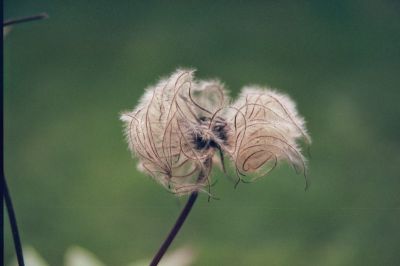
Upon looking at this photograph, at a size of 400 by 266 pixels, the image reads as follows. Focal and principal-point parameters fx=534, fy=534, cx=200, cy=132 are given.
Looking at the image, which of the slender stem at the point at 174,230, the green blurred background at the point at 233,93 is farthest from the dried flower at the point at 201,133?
the green blurred background at the point at 233,93

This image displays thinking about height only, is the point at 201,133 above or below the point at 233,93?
above

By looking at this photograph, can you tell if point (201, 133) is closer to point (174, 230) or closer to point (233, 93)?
point (174, 230)

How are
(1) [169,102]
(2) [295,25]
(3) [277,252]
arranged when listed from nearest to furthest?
(1) [169,102] < (3) [277,252] < (2) [295,25]

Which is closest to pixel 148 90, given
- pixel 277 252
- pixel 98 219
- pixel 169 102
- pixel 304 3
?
pixel 169 102

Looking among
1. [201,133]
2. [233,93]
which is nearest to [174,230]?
[201,133]

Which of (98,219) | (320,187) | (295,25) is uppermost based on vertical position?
(295,25)

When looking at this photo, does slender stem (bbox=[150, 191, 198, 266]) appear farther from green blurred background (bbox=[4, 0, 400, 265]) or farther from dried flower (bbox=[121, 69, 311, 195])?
green blurred background (bbox=[4, 0, 400, 265])

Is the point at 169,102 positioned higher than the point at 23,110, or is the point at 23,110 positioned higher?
the point at 169,102

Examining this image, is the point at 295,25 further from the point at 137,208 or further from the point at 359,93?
the point at 137,208

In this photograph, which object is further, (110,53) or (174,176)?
(110,53)
